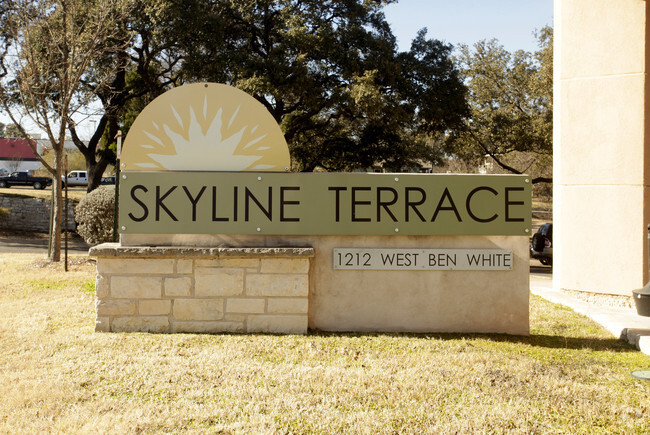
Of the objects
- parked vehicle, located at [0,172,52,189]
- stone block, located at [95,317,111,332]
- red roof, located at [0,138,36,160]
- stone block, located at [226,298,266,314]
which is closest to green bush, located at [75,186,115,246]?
stone block, located at [95,317,111,332]

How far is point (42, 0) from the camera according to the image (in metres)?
12.1

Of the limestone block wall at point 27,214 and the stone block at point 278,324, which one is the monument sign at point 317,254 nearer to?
the stone block at point 278,324

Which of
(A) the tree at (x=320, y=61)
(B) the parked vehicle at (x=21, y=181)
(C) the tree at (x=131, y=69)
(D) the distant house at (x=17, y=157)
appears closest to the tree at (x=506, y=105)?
(A) the tree at (x=320, y=61)

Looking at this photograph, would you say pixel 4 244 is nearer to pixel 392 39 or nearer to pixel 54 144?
pixel 54 144

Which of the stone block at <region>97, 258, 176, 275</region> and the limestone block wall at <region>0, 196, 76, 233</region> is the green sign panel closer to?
the stone block at <region>97, 258, 176, 275</region>

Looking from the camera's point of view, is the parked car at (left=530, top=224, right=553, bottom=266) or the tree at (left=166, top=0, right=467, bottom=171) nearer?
the parked car at (left=530, top=224, right=553, bottom=266)

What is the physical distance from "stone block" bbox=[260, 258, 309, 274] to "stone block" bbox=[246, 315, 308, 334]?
1.40 feet

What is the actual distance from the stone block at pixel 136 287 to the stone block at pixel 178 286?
0.25ft

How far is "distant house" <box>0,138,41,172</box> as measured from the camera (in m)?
56.2

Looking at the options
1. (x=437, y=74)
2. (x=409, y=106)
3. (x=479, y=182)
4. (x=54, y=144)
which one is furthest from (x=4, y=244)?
(x=479, y=182)

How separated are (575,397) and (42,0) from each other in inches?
476

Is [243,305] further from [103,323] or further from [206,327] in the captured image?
[103,323]

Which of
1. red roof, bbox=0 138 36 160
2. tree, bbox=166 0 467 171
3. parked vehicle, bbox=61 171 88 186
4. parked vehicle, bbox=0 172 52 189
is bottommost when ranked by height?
parked vehicle, bbox=0 172 52 189

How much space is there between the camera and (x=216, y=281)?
555 centimetres
